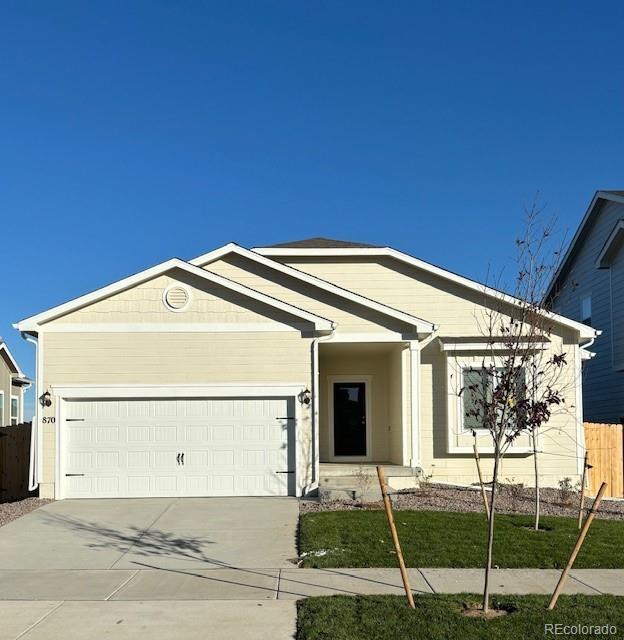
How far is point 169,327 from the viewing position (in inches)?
583

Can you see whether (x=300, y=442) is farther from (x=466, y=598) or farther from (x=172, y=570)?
(x=466, y=598)

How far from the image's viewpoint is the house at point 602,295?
20062 millimetres

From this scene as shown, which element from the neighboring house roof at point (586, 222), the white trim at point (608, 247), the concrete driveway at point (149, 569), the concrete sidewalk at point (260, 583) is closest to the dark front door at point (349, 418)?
the concrete driveway at point (149, 569)

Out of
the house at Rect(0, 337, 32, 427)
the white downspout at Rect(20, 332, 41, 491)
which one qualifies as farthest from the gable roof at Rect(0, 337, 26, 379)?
the white downspout at Rect(20, 332, 41, 491)

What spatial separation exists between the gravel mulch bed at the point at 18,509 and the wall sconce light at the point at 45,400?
1.85m

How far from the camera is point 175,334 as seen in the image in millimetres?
14820

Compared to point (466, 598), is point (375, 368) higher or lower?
higher

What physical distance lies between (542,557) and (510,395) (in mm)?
3101

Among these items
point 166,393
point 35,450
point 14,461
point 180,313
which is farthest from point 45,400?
point 14,461

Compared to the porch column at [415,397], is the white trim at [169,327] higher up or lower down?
higher up

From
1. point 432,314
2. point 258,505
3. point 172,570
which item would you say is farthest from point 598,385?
point 172,570

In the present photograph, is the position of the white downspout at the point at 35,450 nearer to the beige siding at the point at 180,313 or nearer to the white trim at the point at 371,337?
the beige siding at the point at 180,313

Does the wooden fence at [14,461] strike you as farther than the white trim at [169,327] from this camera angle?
Yes

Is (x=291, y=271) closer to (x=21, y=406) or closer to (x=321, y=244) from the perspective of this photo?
(x=321, y=244)
